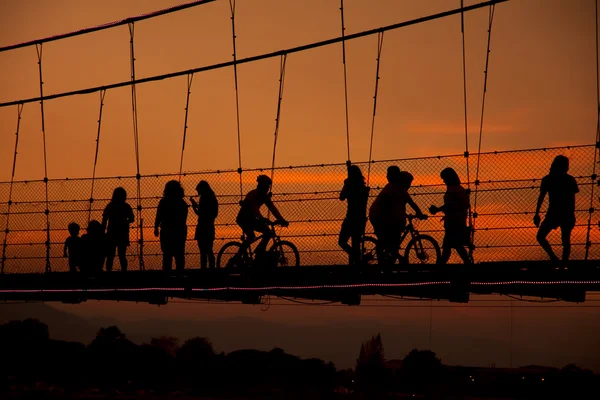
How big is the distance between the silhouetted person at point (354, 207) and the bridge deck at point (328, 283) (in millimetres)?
821

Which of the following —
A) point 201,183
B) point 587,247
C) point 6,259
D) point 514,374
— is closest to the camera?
point 587,247

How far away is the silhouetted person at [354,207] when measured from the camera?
57.0ft

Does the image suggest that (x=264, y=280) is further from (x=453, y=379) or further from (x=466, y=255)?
(x=453, y=379)

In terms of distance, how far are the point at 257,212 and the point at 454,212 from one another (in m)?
3.63

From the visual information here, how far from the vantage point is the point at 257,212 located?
1911cm

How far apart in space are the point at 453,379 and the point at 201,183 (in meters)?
27.2

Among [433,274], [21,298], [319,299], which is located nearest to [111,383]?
[21,298]

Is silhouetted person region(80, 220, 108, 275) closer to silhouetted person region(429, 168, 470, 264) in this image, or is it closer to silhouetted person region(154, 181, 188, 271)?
silhouetted person region(154, 181, 188, 271)

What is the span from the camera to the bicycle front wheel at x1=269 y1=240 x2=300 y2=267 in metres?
19.8

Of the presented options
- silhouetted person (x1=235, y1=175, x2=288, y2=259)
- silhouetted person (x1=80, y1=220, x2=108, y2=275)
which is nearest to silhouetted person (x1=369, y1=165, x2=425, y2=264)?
silhouetted person (x1=235, y1=175, x2=288, y2=259)

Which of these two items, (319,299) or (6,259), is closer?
(319,299)

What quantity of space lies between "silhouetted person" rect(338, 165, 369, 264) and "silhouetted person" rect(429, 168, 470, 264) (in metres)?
1.24

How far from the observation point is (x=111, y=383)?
1334 inches

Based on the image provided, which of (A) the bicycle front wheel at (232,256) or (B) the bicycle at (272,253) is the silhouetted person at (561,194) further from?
(A) the bicycle front wheel at (232,256)
